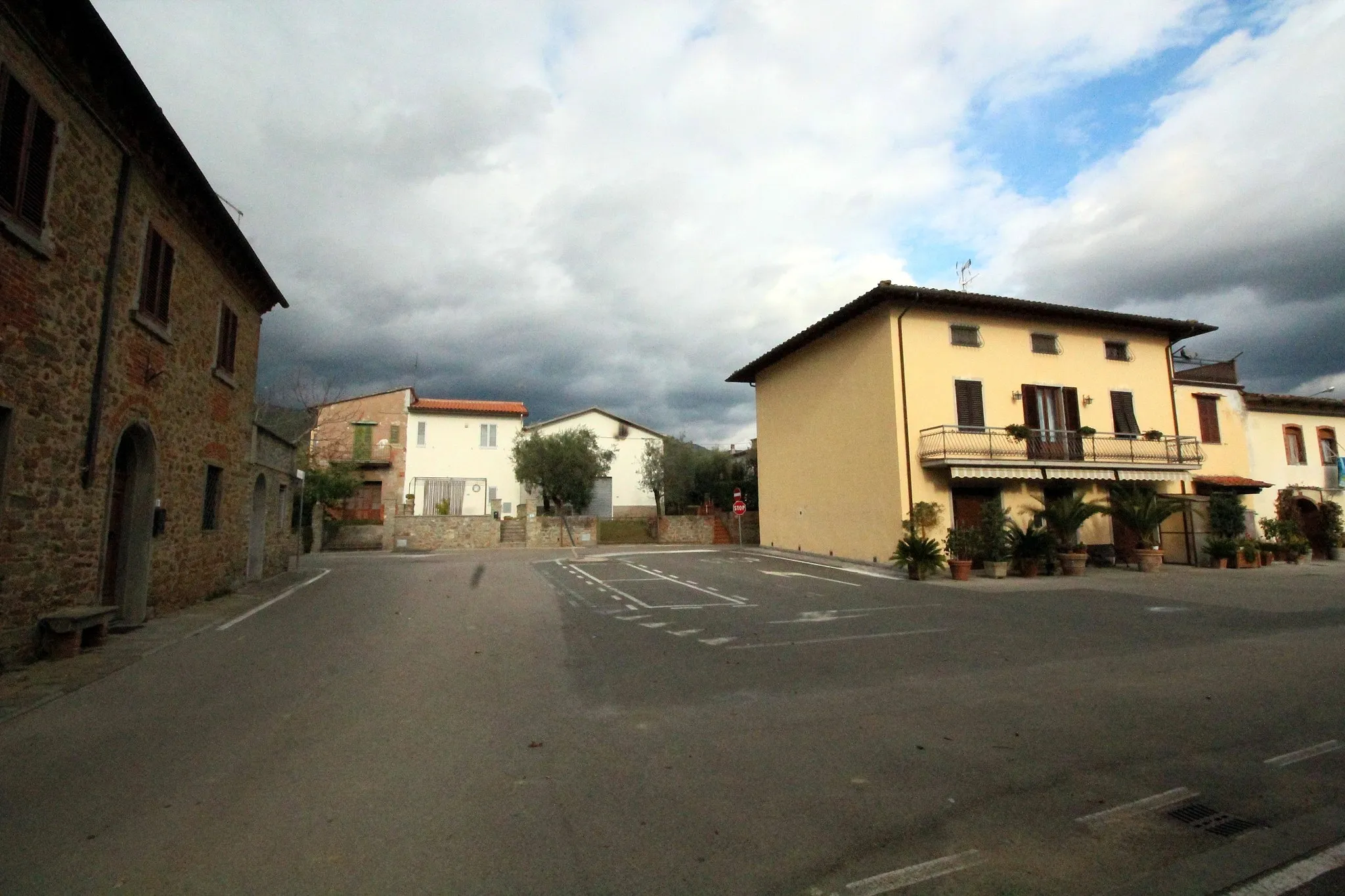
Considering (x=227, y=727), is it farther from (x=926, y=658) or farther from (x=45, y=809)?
(x=926, y=658)

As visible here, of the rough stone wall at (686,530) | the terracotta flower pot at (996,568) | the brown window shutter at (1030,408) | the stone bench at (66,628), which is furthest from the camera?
the rough stone wall at (686,530)

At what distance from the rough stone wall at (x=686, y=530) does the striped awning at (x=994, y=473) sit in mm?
15989

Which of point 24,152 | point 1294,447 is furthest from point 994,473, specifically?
point 24,152

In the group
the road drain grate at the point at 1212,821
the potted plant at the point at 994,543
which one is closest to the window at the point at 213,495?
the road drain grate at the point at 1212,821

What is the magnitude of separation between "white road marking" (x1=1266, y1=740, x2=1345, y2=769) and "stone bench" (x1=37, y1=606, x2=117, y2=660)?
994 centimetres

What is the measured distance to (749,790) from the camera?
352cm

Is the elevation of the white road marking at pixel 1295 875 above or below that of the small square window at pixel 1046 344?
below

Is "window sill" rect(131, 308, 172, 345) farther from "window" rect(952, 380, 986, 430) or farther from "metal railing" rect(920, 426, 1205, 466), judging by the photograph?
"window" rect(952, 380, 986, 430)

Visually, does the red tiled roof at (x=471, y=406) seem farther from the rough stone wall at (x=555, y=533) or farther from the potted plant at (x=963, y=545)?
the potted plant at (x=963, y=545)

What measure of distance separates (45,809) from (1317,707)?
805cm

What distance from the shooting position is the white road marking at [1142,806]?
3.20 meters

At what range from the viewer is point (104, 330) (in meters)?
7.77

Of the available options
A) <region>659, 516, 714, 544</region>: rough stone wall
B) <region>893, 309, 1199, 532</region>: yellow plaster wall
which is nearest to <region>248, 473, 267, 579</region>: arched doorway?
<region>893, 309, 1199, 532</region>: yellow plaster wall

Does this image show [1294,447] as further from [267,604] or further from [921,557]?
[267,604]
